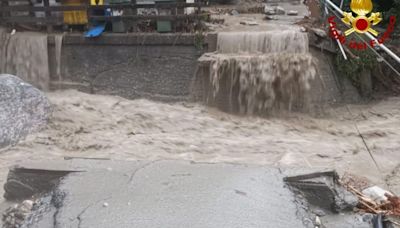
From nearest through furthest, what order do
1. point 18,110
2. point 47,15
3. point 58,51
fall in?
point 18,110, point 58,51, point 47,15

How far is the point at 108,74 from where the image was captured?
363 inches

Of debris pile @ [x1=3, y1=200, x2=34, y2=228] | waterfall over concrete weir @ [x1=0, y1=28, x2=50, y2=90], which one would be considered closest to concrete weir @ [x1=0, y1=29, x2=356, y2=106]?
waterfall over concrete weir @ [x1=0, y1=28, x2=50, y2=90]

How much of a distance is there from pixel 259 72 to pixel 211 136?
5.64ft

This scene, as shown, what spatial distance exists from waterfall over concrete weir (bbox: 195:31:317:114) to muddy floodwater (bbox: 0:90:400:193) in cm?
28

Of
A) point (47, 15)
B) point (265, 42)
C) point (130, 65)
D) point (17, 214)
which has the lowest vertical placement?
point (17, 214)

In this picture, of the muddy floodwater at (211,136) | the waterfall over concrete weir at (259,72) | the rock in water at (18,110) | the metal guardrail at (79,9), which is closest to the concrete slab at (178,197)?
the muddy floodwater at (211,136)

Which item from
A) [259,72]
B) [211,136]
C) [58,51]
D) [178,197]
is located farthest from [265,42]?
[178,197]

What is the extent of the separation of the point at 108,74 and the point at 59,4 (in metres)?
1.86

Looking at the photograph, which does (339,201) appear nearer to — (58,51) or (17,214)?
(17,214)

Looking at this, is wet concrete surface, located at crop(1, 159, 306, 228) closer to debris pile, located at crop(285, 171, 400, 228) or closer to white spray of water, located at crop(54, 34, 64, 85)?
debris pile, located at crop(285, 171, 400, 228)

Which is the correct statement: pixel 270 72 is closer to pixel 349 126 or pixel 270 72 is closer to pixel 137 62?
pixel 349 126

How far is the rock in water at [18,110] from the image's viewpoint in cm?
685

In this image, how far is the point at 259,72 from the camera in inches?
327

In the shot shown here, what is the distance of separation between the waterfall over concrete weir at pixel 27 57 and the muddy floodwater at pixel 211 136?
1.91 feet
